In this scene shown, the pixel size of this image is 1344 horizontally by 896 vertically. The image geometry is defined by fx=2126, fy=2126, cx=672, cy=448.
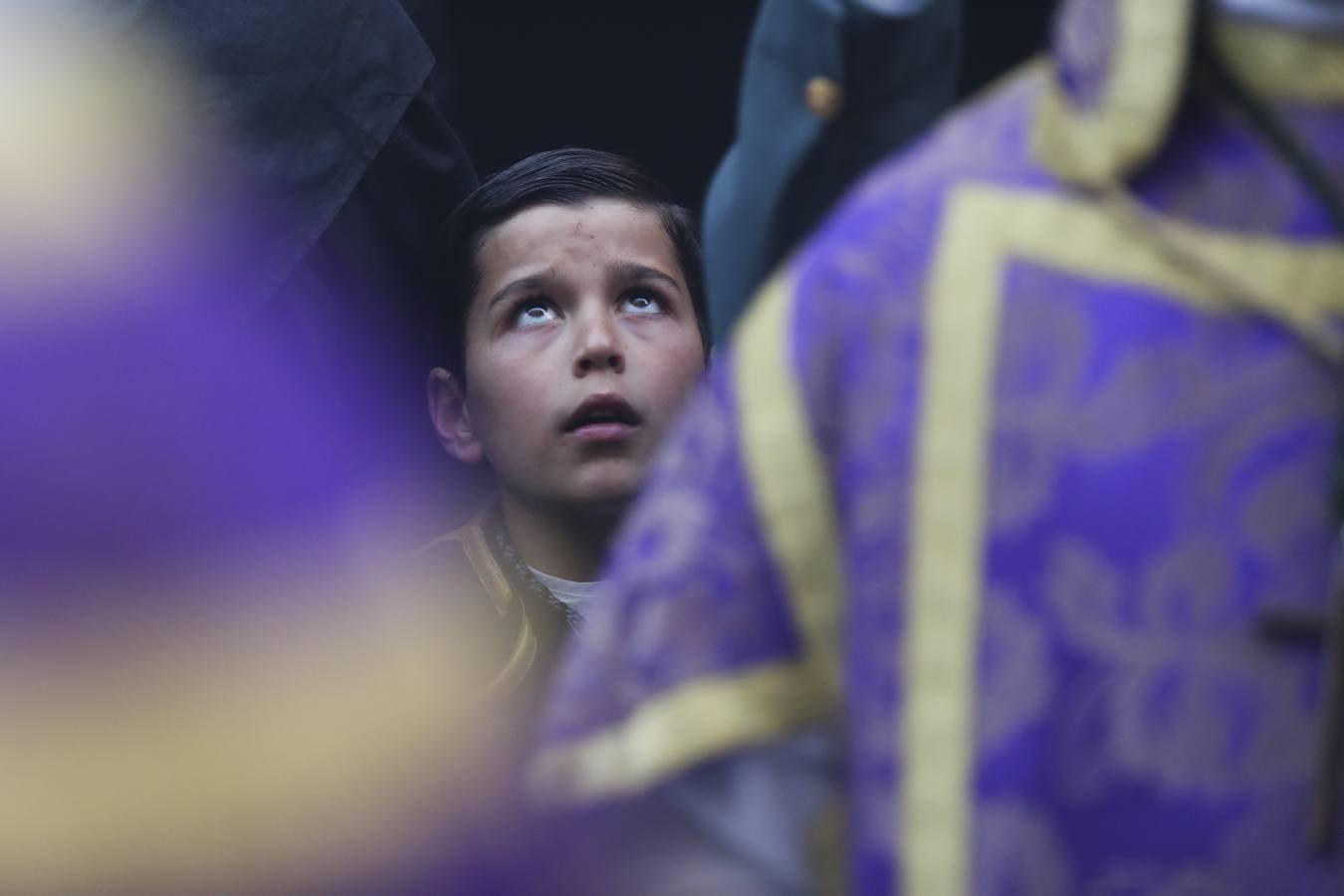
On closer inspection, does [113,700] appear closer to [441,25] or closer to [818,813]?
[818,813]

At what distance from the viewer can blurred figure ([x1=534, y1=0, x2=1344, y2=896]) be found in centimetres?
133

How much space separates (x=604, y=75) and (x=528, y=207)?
4.48ft

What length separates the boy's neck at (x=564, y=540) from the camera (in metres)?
2.70

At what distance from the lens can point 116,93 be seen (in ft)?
8.76

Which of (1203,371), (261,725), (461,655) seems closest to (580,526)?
(461,655)

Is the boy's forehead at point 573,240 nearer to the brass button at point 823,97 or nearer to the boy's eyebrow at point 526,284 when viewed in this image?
the boy's eyebrow at point 526,284

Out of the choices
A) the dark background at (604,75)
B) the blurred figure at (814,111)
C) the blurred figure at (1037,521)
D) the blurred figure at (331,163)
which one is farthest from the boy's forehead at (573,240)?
the blurred figure at (1037,521)

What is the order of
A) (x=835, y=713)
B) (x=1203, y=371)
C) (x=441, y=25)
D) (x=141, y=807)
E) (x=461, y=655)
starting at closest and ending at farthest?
(x=1203, y=371)
(x=835, y=713)
(x=141, y=807)
(x=461, y=655)
(x=441, y=25)

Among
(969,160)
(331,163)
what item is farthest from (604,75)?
(969,160)

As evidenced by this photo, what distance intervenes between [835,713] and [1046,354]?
0.95 ft

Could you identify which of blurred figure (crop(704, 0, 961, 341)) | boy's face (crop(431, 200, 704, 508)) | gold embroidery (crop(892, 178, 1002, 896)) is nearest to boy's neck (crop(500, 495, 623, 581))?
boy's face (crop(431, 200, 704, 508))

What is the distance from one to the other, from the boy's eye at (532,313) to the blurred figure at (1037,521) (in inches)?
50.1

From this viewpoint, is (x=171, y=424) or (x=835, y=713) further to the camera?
(x=171, y=424)

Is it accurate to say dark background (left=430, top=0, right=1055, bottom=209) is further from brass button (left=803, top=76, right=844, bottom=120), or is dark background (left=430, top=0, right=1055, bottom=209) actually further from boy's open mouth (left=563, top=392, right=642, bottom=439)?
brass button (left=803, top=76, right=844, bottom=120)
